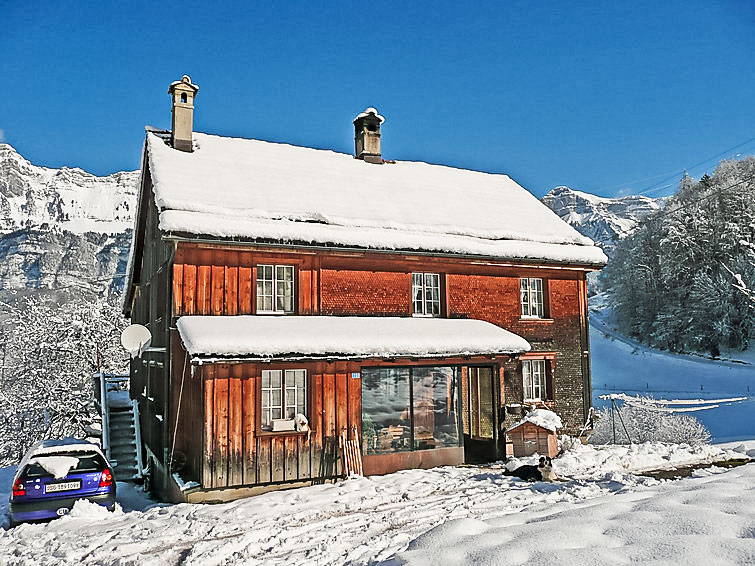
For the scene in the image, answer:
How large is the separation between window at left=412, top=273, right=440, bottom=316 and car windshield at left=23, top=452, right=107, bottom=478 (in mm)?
8927

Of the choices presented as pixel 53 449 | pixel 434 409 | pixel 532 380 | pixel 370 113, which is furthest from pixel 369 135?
pixel 53 449

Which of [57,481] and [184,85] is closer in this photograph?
[57,481]

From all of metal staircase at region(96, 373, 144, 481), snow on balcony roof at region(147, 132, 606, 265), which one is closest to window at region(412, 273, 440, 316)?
snow on balcony roof at region(147, 132, 606, 265)

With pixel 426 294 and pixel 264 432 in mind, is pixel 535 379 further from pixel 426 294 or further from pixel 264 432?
pixel 264 432

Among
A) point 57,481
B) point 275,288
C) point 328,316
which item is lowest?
point 57,481

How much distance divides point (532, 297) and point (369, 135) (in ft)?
29.1

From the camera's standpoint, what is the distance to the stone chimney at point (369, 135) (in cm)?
2202

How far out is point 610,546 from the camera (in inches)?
211

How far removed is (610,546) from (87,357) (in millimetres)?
33219

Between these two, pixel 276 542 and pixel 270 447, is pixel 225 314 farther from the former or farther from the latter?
pixel 276 542

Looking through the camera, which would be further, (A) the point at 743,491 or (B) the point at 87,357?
(B) the point at 87,357

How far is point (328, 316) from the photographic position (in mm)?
15297

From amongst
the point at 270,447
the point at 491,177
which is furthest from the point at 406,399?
the point at 491,177

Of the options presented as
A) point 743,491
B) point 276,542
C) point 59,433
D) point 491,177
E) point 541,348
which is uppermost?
point 491,177
